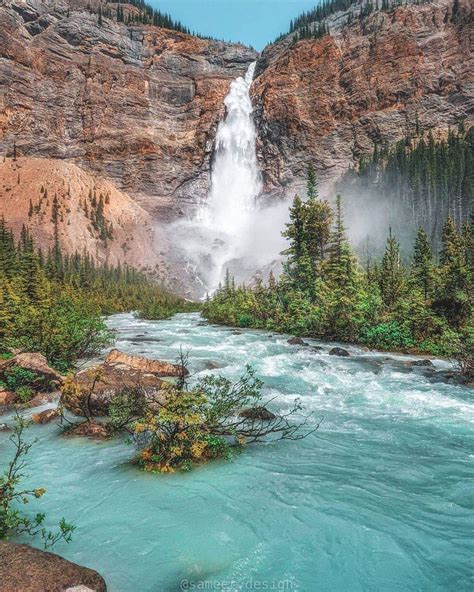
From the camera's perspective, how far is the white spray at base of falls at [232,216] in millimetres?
117375

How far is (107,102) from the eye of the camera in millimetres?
130375

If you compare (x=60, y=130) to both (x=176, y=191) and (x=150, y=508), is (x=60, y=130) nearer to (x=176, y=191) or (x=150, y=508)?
(x=176, y=191)

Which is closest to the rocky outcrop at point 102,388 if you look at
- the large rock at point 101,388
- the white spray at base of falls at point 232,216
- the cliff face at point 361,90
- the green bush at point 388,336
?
the large rock at point 101,388

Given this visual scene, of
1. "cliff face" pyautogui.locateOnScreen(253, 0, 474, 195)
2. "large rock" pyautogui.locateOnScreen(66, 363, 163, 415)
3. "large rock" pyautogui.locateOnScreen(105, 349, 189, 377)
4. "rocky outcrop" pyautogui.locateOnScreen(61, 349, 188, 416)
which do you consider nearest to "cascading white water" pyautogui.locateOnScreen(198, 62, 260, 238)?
"cliff face" pyautogui.locateOnScreen(253, 0, 474, 195)

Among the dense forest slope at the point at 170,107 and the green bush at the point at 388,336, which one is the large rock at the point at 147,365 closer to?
the green bush at the point at 388,336

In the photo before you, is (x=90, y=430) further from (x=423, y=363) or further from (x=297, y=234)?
(x=297, y=234)

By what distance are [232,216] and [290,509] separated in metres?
128

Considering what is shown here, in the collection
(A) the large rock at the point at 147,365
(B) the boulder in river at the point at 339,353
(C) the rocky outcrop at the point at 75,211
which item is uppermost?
(C) the rocky outcrop at the point at 75,211

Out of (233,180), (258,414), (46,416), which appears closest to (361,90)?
(233,180)

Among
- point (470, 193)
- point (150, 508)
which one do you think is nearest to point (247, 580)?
point (150, 508)

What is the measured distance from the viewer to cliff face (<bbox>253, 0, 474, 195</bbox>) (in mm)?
110562

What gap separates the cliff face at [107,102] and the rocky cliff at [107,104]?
308 mm

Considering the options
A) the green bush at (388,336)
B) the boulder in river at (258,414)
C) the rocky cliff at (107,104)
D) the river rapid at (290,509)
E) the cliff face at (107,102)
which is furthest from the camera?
the cliff face at (107,102)

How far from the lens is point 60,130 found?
125 meters
